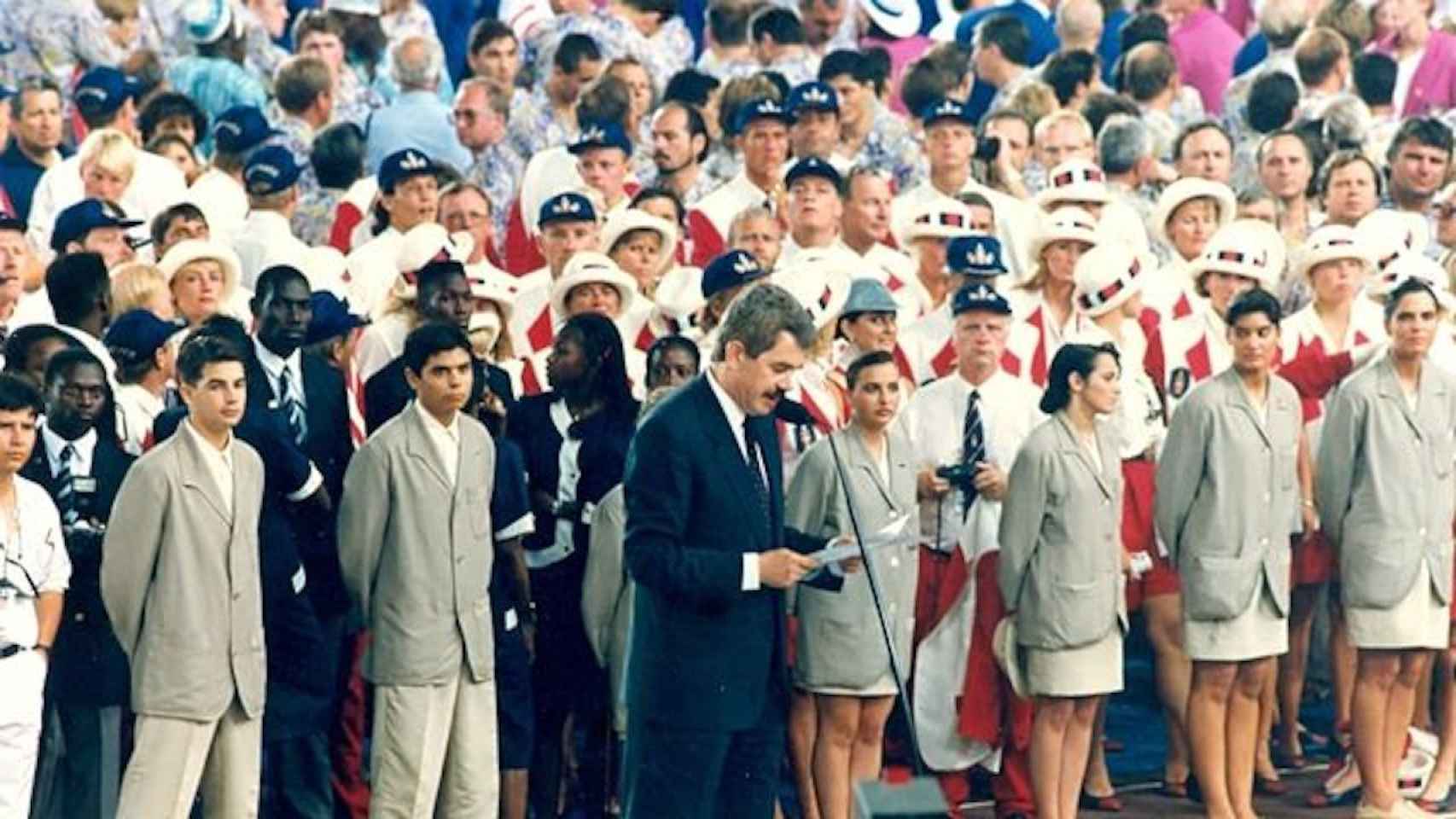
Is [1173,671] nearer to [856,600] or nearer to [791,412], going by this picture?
[856,600]

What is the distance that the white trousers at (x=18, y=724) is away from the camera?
12.9 meters

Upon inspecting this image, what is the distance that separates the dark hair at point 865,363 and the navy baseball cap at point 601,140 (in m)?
3.79

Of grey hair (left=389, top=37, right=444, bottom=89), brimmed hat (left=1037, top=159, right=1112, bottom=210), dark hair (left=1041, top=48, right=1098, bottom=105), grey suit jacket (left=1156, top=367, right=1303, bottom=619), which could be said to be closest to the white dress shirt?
grey suit jacket (left=1156, top=367, right=1303, bottom=619)

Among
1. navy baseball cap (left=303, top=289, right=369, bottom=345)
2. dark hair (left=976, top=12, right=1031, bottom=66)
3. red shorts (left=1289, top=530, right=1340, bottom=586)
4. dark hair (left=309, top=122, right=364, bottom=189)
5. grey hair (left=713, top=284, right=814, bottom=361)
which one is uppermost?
dark hair (left=976, top=12, right=1031, bottom=66)

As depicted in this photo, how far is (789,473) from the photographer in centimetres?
1473

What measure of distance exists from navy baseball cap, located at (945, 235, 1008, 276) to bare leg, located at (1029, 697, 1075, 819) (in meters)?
1.87

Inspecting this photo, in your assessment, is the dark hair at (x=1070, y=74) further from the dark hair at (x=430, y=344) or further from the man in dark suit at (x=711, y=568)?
the man in dark suit at (x=711, y=568)

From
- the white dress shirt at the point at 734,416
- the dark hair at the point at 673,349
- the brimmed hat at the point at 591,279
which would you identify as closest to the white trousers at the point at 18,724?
the white dress shirt at the point at 734,416

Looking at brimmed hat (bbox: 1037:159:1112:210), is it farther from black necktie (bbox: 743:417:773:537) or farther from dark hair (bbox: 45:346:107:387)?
dark hair (bbox: 45:346:107:387)

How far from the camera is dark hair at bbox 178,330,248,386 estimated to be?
13180mm

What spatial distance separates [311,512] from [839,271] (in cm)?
273

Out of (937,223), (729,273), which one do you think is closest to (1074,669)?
(729,273)

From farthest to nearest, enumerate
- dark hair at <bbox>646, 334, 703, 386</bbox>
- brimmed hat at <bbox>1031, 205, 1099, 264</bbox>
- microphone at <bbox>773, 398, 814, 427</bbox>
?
brimmed hat at <bbox>1031, 205, 1099, 264</bbox>
dark hair at <bbox>646, 334, 703, 386</bbox>
microphone at <bbox>773, 398, 814, 427</bbox>

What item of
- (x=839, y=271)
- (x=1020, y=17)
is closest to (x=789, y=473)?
(x=839, y=271)
